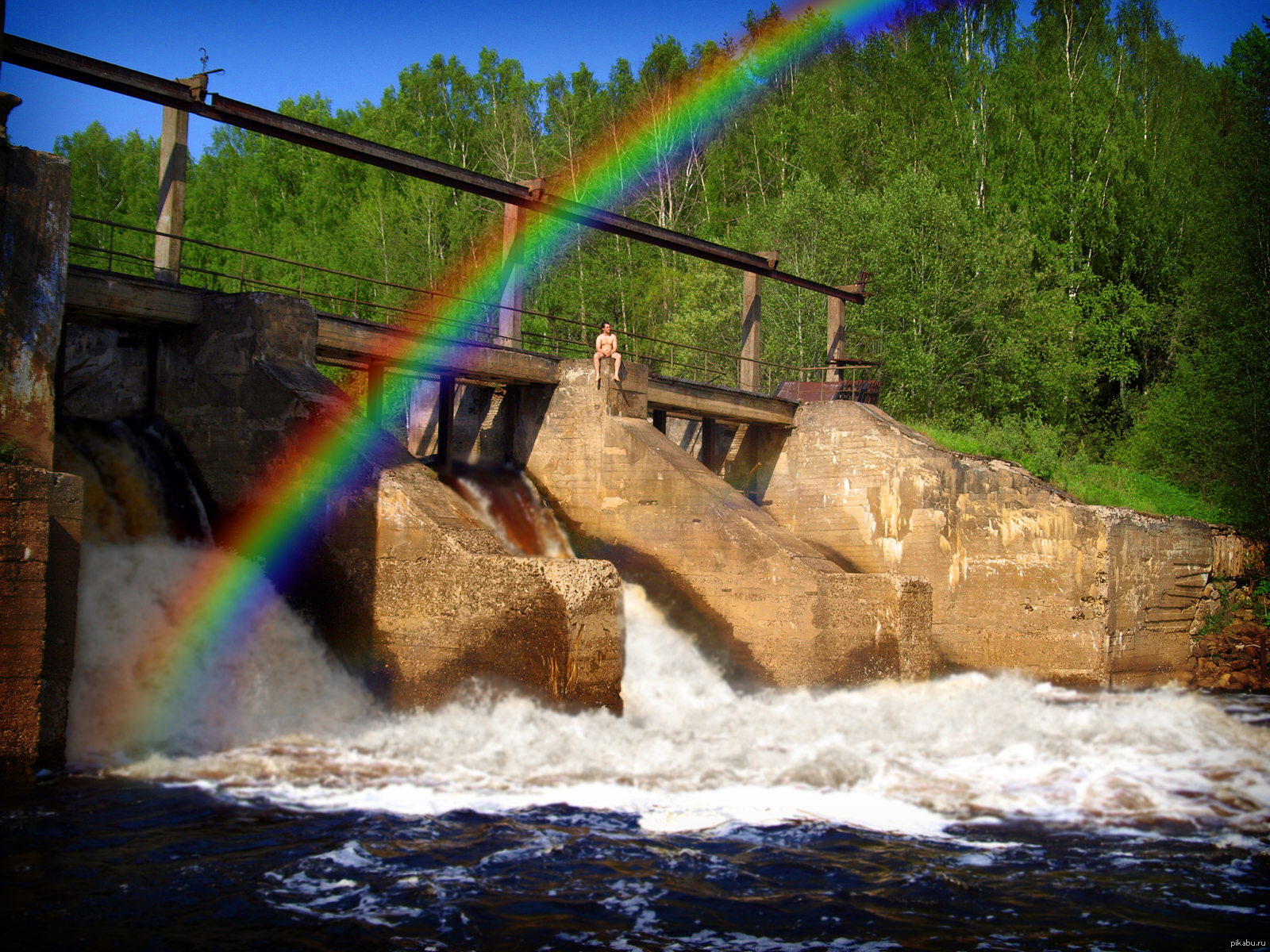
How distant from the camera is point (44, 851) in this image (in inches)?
302

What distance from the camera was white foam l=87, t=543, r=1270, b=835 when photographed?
32.3ft

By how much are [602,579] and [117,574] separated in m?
5.43

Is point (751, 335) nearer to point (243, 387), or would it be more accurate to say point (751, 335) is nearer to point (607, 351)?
point (607, 351)

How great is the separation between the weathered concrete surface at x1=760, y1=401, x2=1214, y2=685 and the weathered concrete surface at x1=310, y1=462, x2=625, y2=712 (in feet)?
32.4

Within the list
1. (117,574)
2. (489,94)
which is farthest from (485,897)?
(489,94)

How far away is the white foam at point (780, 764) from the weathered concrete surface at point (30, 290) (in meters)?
3.37

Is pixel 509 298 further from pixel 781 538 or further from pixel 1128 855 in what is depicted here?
pixel 1128 855

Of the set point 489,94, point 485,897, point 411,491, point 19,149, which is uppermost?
point 489,94

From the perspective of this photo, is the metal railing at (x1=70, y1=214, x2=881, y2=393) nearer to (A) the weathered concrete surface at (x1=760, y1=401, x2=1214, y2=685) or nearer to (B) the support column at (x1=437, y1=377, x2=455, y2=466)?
(B) the support column at (x1=437, y1=377, x2=455, y2=466)

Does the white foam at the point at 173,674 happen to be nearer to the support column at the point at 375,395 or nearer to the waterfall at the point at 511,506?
the support column at the point at 375,395

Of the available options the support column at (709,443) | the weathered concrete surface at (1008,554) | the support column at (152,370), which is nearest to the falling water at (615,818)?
the support column at (152,370)

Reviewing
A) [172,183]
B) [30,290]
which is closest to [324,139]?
[172,183]

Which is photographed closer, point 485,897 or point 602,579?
point 485,897

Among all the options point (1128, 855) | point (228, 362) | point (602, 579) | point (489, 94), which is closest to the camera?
point (1128, 855)
